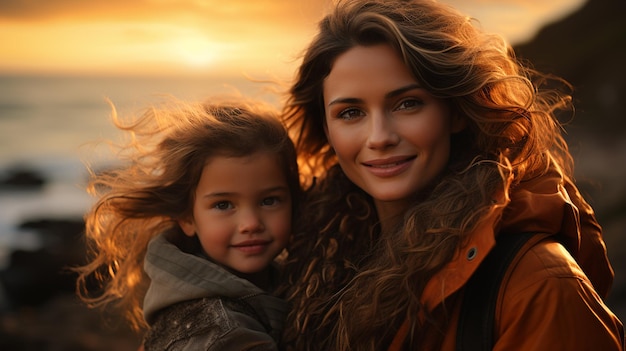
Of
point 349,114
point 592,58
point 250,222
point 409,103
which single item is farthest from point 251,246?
point 592,58

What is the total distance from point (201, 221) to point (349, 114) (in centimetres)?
90

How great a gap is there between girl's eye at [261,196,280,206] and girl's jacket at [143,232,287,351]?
1.24 feet

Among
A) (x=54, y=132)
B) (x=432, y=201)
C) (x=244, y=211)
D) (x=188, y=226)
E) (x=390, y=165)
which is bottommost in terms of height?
(x=54, y=132)

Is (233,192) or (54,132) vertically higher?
(233,192)

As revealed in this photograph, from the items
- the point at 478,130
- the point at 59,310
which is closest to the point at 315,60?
→ the point at 478,130

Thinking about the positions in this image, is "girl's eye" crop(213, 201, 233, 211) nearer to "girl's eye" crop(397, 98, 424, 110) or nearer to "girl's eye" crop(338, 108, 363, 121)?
"girl's eye" crop(338, 108, 363, 121)

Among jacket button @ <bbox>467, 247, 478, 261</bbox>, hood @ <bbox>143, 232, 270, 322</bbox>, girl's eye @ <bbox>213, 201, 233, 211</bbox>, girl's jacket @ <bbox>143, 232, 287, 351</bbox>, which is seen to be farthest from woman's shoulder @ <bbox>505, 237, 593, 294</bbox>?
girl's eye @ <bbox>213, 201, 233, 211</bbox>

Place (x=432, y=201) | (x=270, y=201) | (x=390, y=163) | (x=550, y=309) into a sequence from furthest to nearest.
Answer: (x=270, y=201), (x=390, y=163), (x=432, y=201), (x=550, y=309)

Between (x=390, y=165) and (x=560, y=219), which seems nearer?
(x=560, y=219)

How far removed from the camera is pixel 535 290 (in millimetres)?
2385

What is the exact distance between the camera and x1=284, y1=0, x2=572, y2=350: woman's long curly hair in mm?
2758

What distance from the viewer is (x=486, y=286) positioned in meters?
2.52

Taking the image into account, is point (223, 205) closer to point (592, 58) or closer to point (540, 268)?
point (540, 268)

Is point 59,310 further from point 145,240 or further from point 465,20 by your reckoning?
point 465,20
